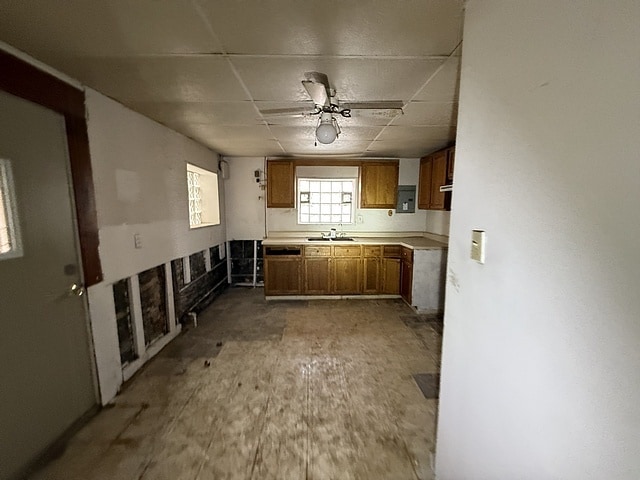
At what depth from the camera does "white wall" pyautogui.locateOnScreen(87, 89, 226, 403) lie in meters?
2.04

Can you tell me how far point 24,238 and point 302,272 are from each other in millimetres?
3178

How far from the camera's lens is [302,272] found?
4.35 metres

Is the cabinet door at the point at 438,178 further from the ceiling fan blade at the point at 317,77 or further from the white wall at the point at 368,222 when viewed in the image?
the ceiling fan blade at the point at 317,77

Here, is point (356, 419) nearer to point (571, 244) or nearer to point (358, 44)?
point (571, 244)

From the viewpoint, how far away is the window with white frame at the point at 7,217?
1.42m

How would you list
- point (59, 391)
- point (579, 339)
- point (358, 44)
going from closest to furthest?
point (579, 339), point (358, 44), point (59, 391)

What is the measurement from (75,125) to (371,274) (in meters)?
3.75

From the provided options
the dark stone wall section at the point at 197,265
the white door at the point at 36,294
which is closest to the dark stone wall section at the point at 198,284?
the dark stone wall section at the point at 197,265

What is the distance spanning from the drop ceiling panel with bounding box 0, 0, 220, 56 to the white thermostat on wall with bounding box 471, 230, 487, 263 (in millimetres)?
1467

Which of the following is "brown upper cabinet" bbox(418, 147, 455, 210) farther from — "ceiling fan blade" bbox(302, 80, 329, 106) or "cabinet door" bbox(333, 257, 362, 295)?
"ceiling fan blade" bbox(302, 80, 329, 106)

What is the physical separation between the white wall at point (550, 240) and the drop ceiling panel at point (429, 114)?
1.18 m

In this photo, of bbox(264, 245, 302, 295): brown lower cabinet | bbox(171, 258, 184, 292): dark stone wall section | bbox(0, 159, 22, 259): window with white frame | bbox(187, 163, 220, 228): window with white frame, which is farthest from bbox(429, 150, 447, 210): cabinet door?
bbox(0, 159, 22, 259): window with white frame

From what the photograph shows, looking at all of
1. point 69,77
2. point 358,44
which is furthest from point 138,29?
point 358,44

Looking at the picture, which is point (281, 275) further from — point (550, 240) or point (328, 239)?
point (550, 240)
